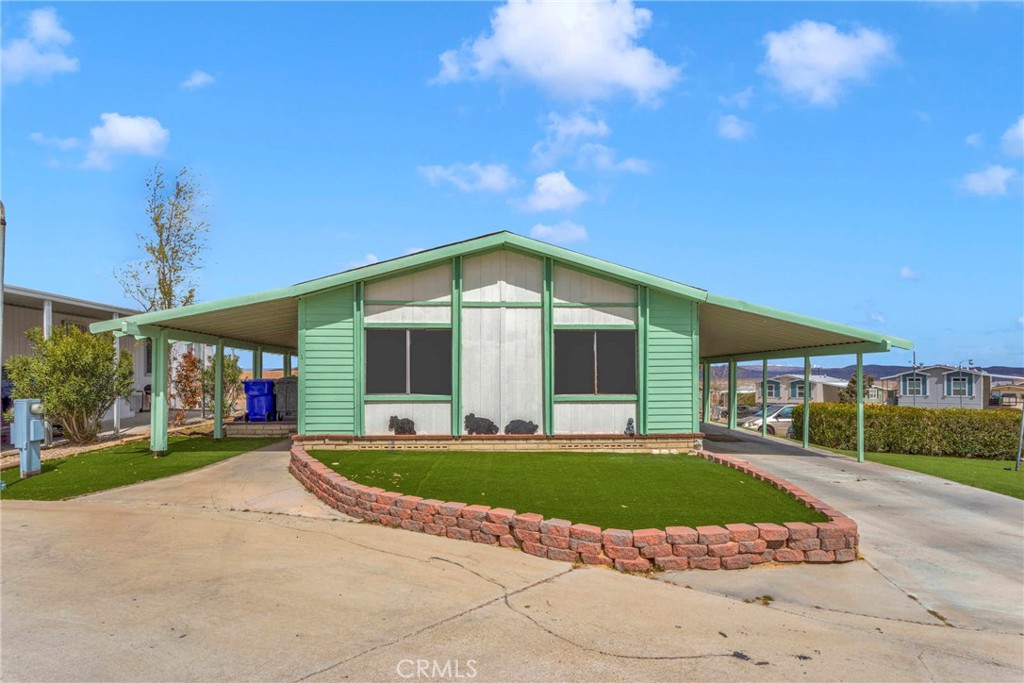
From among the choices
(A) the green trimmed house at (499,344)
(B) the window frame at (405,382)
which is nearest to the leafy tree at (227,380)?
(A) the green trimmed house at (499,344)

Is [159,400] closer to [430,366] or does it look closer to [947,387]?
[430,366]

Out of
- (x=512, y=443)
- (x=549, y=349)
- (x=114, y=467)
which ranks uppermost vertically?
(x=549, y=349)

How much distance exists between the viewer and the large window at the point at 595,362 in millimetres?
12672

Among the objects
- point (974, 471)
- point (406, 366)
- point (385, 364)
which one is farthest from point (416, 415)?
point (974, 471)

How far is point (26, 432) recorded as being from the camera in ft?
34.2

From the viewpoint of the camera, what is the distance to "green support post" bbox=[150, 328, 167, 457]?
41.0ft

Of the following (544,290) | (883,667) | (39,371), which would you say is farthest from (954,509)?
(39,371)

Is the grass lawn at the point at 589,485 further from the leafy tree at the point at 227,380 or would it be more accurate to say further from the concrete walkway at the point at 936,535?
the leafy tree at the point at 227,380

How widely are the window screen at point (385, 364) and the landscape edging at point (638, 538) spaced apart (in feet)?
16.6

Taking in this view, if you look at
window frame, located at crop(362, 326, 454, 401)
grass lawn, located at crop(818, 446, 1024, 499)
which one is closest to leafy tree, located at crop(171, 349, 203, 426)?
window frame, located at crop(362, 326, 454, 401)

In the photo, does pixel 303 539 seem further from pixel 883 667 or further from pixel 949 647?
pixel 949 647

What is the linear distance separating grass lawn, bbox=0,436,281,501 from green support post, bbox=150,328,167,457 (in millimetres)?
276

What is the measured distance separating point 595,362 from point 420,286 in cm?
373

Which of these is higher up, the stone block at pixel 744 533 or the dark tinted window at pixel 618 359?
the dark tinted window at pixel 618 359
